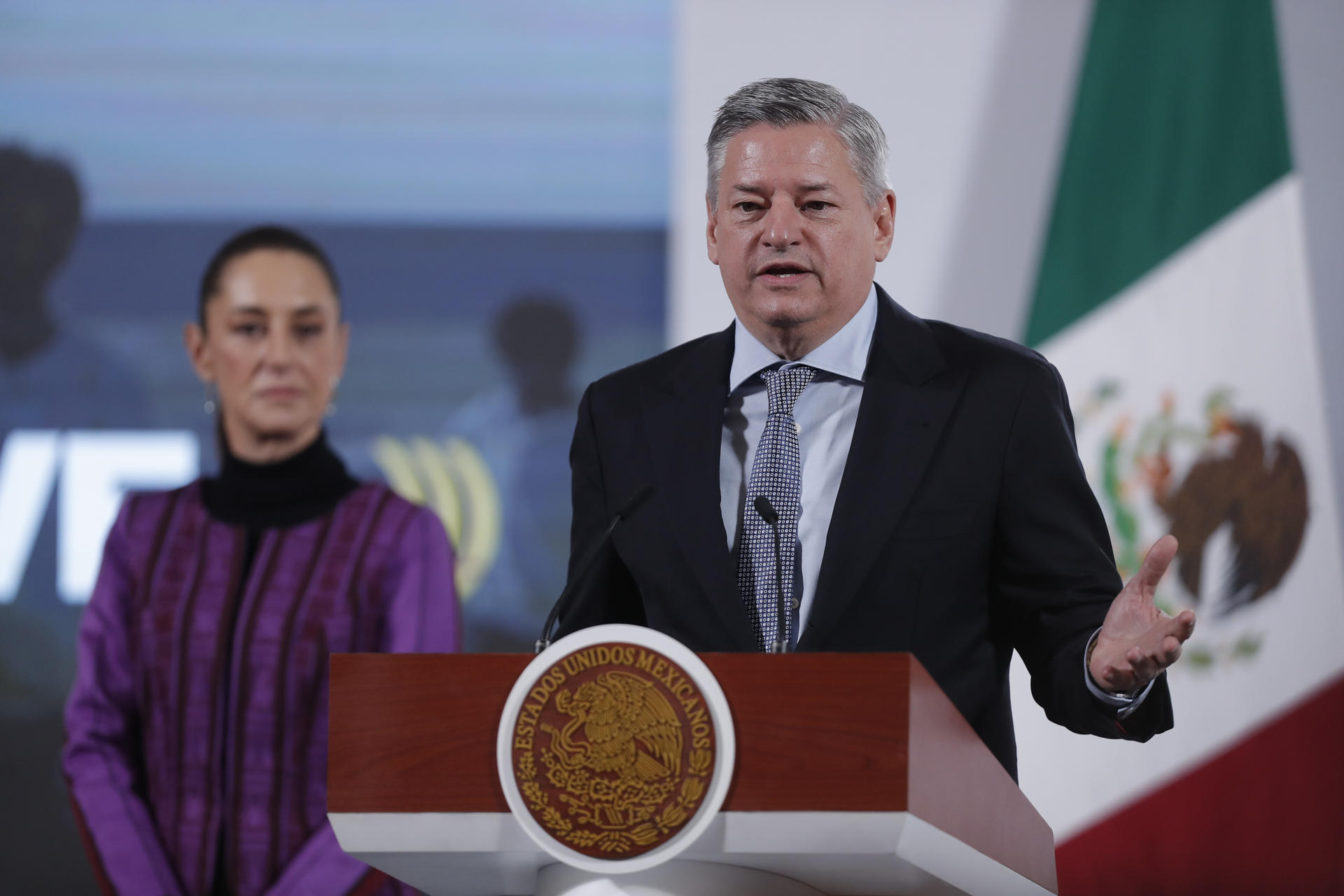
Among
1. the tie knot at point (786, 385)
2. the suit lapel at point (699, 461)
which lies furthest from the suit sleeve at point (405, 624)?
the tie knot at point (786, 385)

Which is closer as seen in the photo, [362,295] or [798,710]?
[798,710]

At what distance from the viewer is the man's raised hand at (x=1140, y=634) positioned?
117 cm

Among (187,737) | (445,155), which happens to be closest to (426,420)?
(445,155)

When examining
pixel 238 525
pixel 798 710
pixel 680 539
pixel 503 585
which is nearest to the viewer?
pixel 798 710

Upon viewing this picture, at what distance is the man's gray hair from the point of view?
165 cm

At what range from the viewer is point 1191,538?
3.35 metres

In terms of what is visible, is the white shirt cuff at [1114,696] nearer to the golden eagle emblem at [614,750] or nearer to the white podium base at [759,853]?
the white podium base at [759,853]

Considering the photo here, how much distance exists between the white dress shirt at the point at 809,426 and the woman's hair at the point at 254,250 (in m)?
1.56

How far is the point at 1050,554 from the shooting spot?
1.54m

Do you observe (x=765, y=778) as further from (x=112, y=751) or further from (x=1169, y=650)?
(x=112, y=751)

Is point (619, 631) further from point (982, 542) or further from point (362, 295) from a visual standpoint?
point (362, 295)

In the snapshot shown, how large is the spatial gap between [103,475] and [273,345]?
0.95 m

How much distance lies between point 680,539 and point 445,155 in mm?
2422

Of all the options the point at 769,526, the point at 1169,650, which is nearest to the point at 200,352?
the point at 769,526
